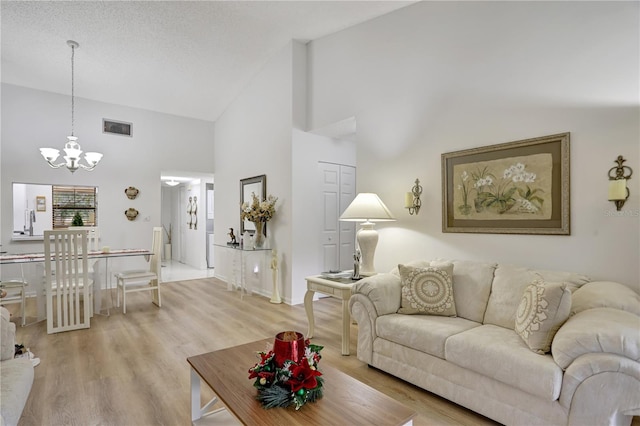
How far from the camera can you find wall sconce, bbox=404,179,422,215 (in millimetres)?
3498

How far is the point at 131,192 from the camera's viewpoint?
6332 millimetres

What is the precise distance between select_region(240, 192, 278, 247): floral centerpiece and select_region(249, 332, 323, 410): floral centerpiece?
3665mm

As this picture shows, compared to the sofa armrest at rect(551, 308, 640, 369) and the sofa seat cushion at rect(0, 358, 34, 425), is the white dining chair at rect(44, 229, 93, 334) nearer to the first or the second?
the sofa seat cushion at rect(0, 358, 34, 425)

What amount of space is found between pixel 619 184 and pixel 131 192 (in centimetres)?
694

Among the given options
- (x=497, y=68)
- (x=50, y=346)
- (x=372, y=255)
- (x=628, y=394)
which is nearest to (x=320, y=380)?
(x=628, y=394)

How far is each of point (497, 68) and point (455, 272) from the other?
1844 millimetres

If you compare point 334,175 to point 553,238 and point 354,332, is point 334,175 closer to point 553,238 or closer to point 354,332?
point 354,332

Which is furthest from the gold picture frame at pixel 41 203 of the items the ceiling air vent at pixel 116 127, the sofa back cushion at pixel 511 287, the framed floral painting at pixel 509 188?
the sofa back cushion at pixel 511 287

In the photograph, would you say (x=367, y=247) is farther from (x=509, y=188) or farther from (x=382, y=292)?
(x=509, y=188)

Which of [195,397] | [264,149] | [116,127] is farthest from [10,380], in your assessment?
[116,127]

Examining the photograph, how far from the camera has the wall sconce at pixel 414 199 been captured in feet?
11.5

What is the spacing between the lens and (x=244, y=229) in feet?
19.6

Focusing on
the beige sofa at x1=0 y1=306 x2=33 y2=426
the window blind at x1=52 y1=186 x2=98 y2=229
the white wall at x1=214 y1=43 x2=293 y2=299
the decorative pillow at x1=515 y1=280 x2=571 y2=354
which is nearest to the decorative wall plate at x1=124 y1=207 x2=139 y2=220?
the window blind at x1=52 y1=186 x2=98 y2=229

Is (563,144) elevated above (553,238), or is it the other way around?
(563,144)
